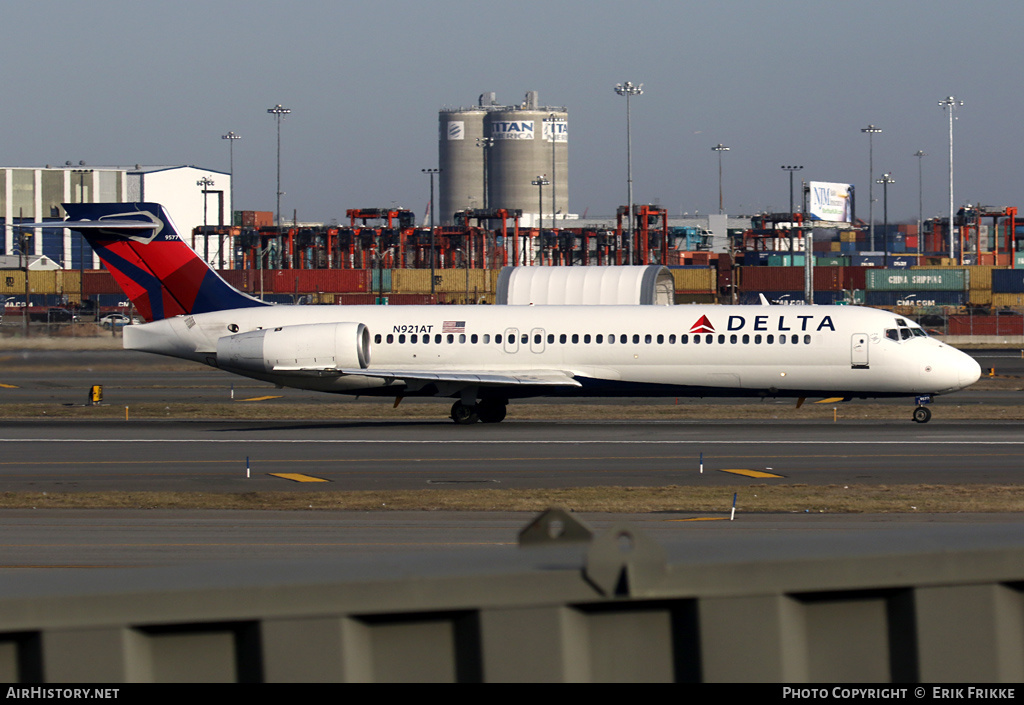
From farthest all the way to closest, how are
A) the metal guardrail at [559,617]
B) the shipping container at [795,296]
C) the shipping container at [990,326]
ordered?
the shipping container at [795,296], the shipping container at [990,326], the metal guardrail at [559,617]

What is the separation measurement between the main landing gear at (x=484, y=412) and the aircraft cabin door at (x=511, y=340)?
1997 mm

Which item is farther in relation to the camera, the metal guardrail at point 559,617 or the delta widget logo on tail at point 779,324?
the delta widget logo on tail at point 779,324

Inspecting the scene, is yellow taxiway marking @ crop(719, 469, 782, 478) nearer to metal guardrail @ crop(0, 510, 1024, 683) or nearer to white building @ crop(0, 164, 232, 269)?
metal guardrail @ crop(0, 510, 1024, 683)

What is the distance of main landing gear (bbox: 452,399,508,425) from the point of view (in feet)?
119

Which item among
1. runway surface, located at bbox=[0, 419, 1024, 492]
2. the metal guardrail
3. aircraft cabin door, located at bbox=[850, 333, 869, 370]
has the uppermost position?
the metal guardrail

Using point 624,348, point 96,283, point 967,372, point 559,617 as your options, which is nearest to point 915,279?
point 96,283

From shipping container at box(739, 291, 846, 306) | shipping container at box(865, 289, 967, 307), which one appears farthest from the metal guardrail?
shipping container at box(865, 289, 967, 307)

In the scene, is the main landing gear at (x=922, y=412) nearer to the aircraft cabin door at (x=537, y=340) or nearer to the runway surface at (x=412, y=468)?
the runway surface at (x=412, y=468)

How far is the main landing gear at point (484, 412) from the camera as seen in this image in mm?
36312

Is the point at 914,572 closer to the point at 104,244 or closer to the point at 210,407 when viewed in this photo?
the point at 104,244

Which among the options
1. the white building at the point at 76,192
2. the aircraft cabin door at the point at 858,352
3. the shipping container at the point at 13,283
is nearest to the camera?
the aircraft cabin door at the point at 858,352

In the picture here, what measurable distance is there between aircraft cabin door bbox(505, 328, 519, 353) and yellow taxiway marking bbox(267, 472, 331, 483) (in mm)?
11362

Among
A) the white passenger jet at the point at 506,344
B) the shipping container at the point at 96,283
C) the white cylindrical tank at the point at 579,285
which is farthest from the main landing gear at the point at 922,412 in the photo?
the shipping container at the point at 96,283

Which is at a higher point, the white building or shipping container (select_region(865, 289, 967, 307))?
the white building
